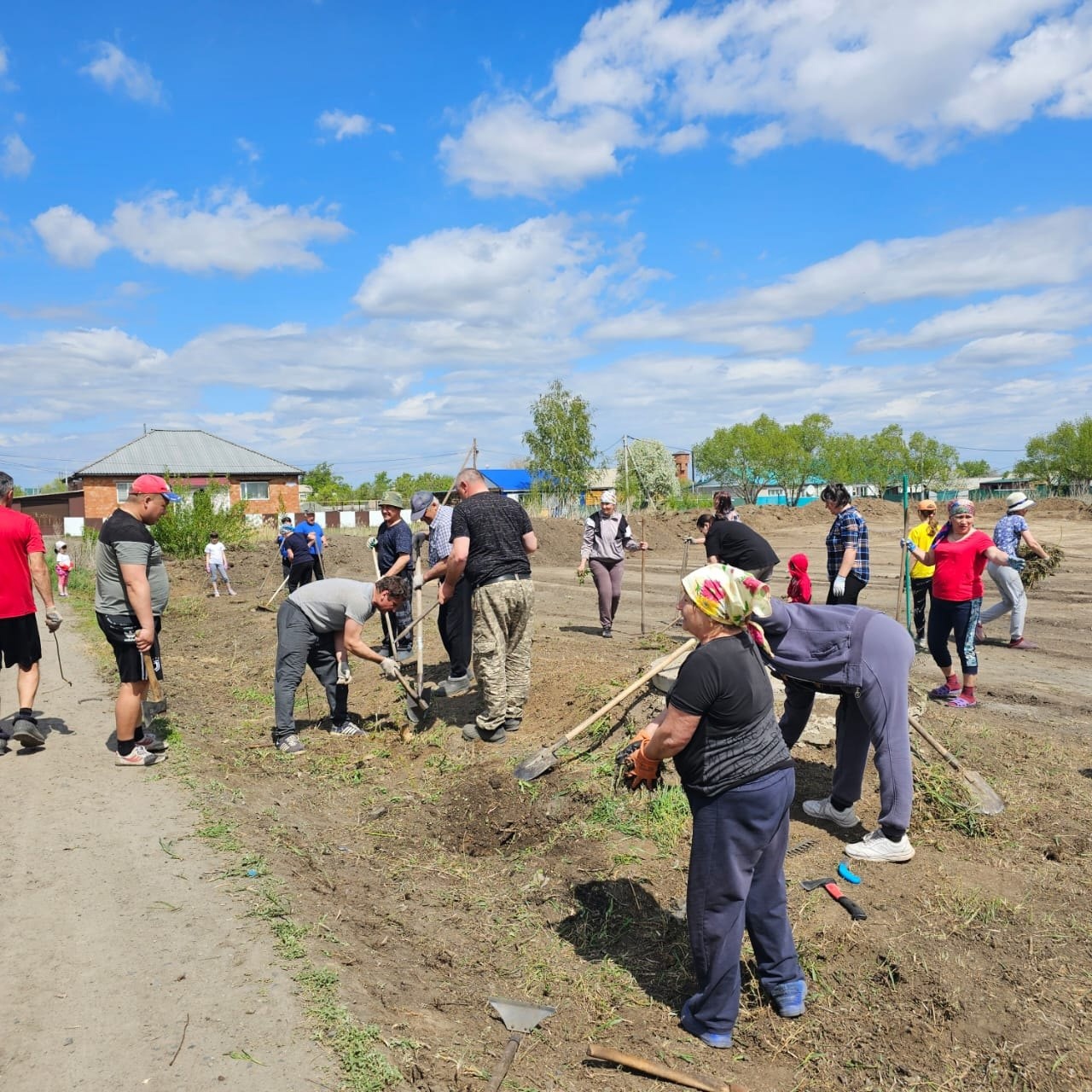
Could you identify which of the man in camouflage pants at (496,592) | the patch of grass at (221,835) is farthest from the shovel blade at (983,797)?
the patch of grass at (221,835)

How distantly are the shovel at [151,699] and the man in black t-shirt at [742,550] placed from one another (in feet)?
14.4

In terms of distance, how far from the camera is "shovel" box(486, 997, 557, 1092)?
9.99 ft

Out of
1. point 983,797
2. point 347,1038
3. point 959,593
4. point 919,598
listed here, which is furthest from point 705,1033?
point 919,598

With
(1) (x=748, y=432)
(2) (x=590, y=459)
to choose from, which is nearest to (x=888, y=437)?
(1) (x=748, y=432)

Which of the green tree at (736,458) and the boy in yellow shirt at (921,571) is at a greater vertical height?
the green tree at (736,458)

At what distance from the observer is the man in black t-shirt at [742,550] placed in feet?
23.3

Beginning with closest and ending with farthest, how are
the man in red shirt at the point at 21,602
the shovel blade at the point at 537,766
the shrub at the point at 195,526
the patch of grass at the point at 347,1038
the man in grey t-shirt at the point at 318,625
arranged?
1. the patch of grass at the point at 347,1038
2. the shovel blade at the point at 537,766
3. the man in red shirt at the point at 21,602
4. the man in grey t-shirt at the point at 318,625
5. the shrub at the point at 195,526

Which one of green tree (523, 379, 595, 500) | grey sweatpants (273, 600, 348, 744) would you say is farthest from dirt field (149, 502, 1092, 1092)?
green tree (523, 379, 595, 500)

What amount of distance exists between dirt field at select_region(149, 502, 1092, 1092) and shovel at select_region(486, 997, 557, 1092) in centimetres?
5

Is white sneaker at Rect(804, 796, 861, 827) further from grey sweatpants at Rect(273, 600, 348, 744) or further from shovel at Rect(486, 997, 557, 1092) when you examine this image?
grey sweatpants at Rect(273, 600, 348, 744)

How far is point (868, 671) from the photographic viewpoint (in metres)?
4.03

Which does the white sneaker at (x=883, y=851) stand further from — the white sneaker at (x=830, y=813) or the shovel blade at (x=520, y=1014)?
the shovel blade at (x=520, y=1014)

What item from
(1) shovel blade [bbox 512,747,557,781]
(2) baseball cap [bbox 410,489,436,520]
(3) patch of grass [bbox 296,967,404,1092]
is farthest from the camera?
(2) baseball cap [bbox 410,489,436,520]

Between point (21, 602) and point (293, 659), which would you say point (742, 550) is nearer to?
point (293, 659)
